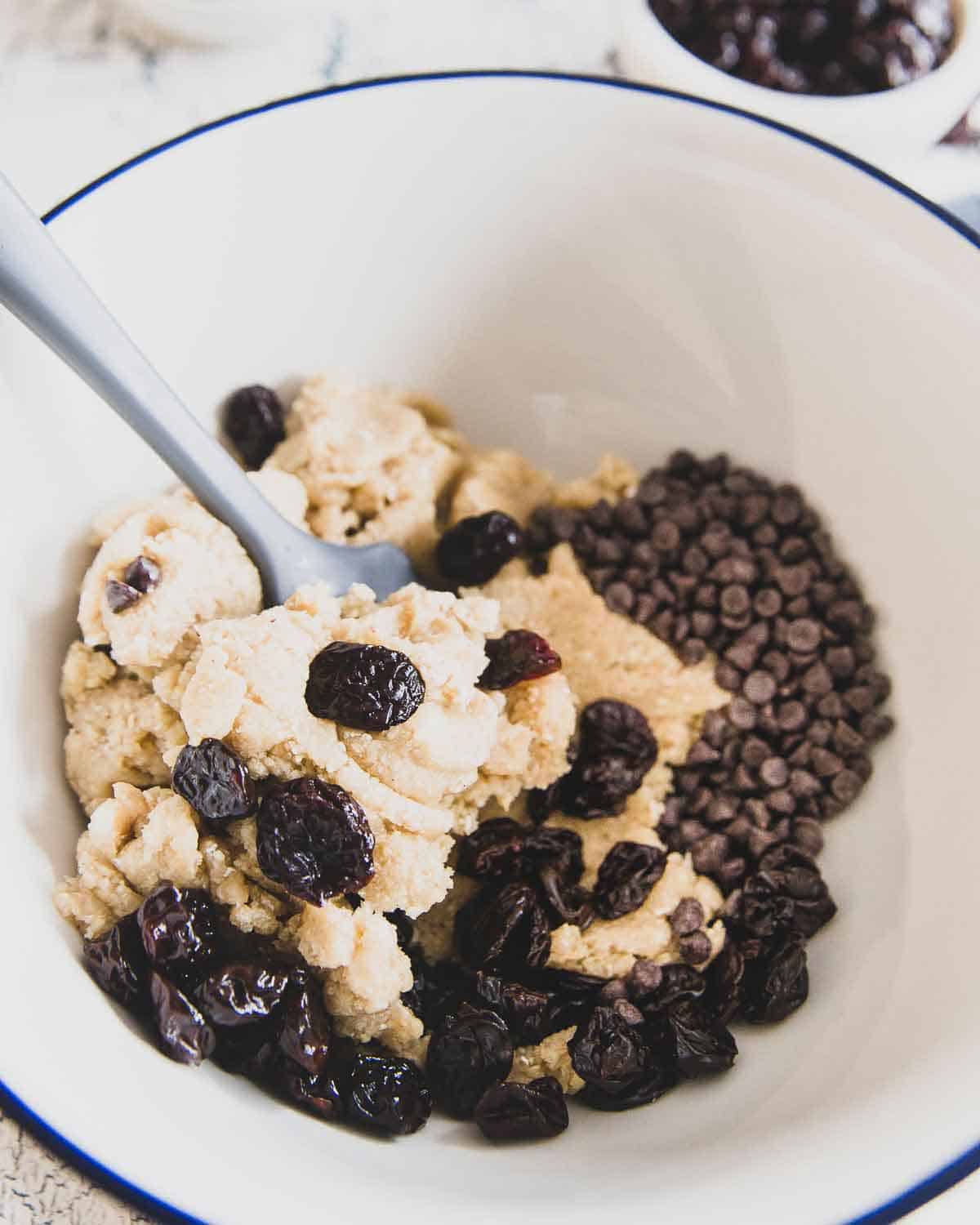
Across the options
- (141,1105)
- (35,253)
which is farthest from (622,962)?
(35,253)

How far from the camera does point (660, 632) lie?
2.01 meters

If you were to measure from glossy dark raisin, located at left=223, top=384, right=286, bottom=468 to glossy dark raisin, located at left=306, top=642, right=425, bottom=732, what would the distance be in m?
0.55

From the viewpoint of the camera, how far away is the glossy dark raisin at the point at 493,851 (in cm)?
175

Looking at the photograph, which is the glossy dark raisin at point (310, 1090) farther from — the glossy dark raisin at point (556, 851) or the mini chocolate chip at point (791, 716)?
the mini chocolate chip at point (791, 716)

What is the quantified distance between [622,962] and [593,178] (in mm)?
1184

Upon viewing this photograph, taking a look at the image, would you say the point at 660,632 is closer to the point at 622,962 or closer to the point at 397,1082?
the point at 622,962

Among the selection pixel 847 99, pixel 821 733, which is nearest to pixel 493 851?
pixel 821 733

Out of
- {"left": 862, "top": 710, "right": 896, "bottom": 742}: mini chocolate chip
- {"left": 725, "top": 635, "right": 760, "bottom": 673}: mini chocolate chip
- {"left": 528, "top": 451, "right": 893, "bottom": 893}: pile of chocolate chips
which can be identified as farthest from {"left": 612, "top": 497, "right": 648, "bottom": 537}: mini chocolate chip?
{"left": 862, "top": 710, "right": 896, "bottom": 742}: mini chocolate chip

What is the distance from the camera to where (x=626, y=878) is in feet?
5.75

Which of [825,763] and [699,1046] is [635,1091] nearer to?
[699,1046]

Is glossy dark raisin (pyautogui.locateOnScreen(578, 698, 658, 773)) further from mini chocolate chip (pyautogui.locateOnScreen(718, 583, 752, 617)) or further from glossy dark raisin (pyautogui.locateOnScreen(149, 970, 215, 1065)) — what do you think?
glossy dark raisin (pyautogui.locateOnScreen(149, 970, 215, 1065))

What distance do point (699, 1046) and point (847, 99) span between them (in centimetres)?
167

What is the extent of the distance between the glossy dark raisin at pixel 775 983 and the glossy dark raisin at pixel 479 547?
685 millimetres

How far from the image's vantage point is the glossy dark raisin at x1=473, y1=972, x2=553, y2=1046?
1.63 meters
